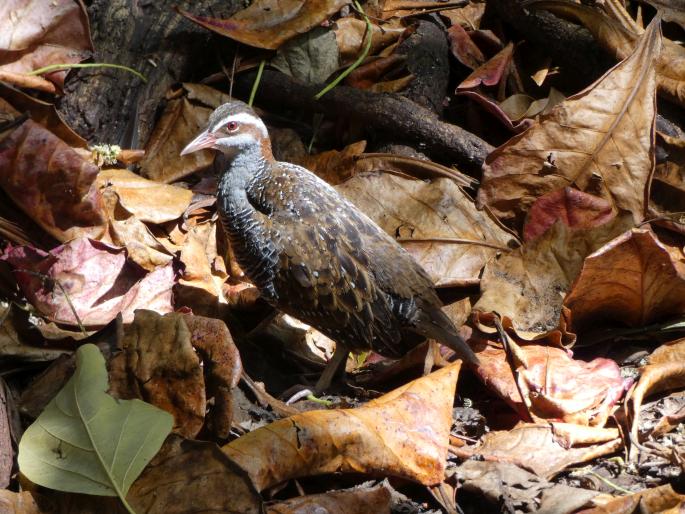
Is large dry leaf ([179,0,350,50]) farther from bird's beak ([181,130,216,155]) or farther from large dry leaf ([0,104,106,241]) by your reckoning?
large dry leaf ([0,104,106,241])

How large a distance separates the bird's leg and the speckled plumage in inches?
6.1

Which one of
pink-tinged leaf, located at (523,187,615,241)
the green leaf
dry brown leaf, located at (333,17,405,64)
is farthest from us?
dry brown leaf, located at (333,17,405,64)

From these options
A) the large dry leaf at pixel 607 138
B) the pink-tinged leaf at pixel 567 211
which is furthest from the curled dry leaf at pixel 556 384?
the large dry leaf at pixel 607 138

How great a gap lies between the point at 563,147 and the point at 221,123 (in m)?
1.97

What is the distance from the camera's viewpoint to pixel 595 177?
5207mm

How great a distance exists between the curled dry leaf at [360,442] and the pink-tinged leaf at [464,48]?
292 cm

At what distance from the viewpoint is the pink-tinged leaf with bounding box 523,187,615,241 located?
508cm

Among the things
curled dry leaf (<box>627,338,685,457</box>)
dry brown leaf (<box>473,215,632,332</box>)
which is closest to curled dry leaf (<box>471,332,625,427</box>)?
curled dry leaf (<box>627,338,685,457</box>)

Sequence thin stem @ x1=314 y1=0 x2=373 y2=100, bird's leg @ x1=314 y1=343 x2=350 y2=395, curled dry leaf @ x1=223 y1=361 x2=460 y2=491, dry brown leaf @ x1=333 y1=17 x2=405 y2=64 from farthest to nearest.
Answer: dry brown leaf @ x1=333 y1=17 x2=405 y2=64 < thin stem @ x1=314 y1=0 x2=373 y2=100 < bird's leg @ x1=314 y1=343 x2=350 y2=395 < curled dry leaf @ x1=223 y1=361 x2=460 y2=491

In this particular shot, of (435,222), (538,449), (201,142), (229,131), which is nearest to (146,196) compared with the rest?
(201,142)

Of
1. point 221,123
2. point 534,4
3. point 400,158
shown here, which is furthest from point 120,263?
point 534,4

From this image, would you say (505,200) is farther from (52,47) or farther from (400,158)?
(52,47)

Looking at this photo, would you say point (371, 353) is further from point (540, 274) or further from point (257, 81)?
point (257, 81)

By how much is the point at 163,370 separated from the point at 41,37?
102 inches
